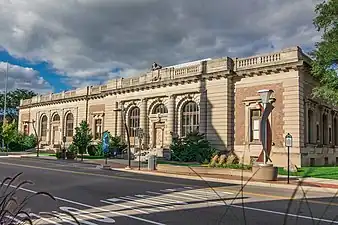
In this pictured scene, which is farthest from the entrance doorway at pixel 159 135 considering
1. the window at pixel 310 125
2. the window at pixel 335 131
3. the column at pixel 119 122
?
the window at pixel 335 131

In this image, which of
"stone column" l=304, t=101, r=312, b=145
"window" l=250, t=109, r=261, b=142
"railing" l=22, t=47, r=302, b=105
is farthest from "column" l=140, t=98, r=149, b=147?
"stone column" l=304, t=101, r=312, b=145

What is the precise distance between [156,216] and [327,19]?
22.5 metres

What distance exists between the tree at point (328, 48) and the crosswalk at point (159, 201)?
16686mm

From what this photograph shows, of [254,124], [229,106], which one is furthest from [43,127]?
[254,124]

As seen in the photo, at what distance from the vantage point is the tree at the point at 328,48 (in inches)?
983

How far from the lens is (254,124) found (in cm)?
3312

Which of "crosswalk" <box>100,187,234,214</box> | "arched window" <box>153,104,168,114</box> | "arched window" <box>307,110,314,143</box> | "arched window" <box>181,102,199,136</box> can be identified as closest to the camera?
"crosswalk" <box>100,187,234,214</box>

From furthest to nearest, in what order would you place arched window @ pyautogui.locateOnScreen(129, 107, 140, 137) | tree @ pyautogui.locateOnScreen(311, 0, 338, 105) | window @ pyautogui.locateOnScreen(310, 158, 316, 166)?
arched window @ pyautogui.locateOnScreen(129, 107, 140, 137), window @ pyautogui.locateOnScreen(310, 158, 316, 166), tree @ pyautogui.locateOnScreen(311, 0, 338, 105)

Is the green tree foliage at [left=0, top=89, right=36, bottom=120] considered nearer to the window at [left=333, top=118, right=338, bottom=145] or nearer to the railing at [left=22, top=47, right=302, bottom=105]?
the railing at [left=22, top=47, right=302, bottom=105]

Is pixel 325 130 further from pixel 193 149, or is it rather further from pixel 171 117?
pixel 171 117

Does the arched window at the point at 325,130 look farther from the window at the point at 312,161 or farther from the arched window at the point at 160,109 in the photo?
the arched window at the point at 160,109

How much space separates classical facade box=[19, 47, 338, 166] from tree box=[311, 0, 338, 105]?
3.11m

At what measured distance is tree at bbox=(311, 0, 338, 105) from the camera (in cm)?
2497

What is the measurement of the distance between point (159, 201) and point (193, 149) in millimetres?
21821
